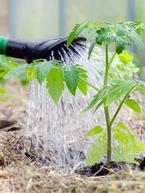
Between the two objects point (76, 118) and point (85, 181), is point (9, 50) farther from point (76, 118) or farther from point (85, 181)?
point (85, 181)

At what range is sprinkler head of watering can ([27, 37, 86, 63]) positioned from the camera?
1677mm

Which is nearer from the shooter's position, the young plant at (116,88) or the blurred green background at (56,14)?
the young plant at (116,88)

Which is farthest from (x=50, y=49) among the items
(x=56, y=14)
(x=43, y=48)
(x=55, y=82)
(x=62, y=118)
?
(x=56, y=14)

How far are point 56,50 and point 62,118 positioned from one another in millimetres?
236

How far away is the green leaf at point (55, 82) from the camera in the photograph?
1.33m

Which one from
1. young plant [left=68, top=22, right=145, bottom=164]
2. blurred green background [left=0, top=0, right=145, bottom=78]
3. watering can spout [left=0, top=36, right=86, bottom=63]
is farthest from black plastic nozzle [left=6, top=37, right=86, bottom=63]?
blurred green background [left=0, top=0, right=145, bottom=78]

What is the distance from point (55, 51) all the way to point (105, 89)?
1.38 ft

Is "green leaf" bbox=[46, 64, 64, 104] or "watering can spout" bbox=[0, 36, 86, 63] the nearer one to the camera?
"green leaf" bbox=[46, 64, 64, 104]

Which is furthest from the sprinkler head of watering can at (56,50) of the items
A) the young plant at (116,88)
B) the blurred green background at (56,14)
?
the blurred green background at (56,14)

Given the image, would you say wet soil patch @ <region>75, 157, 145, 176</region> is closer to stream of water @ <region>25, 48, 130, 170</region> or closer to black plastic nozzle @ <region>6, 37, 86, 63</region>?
stream of water @ <region>25, 48, 130, 170</region>

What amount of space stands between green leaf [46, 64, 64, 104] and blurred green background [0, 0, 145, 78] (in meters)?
1.82

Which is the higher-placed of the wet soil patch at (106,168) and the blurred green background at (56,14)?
the blurred green background at (56,14)

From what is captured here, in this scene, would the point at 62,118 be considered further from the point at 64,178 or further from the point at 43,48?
the point at 64,178

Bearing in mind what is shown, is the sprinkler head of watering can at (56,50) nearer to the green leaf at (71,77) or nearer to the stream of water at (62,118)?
the stream of water at (62,118)
